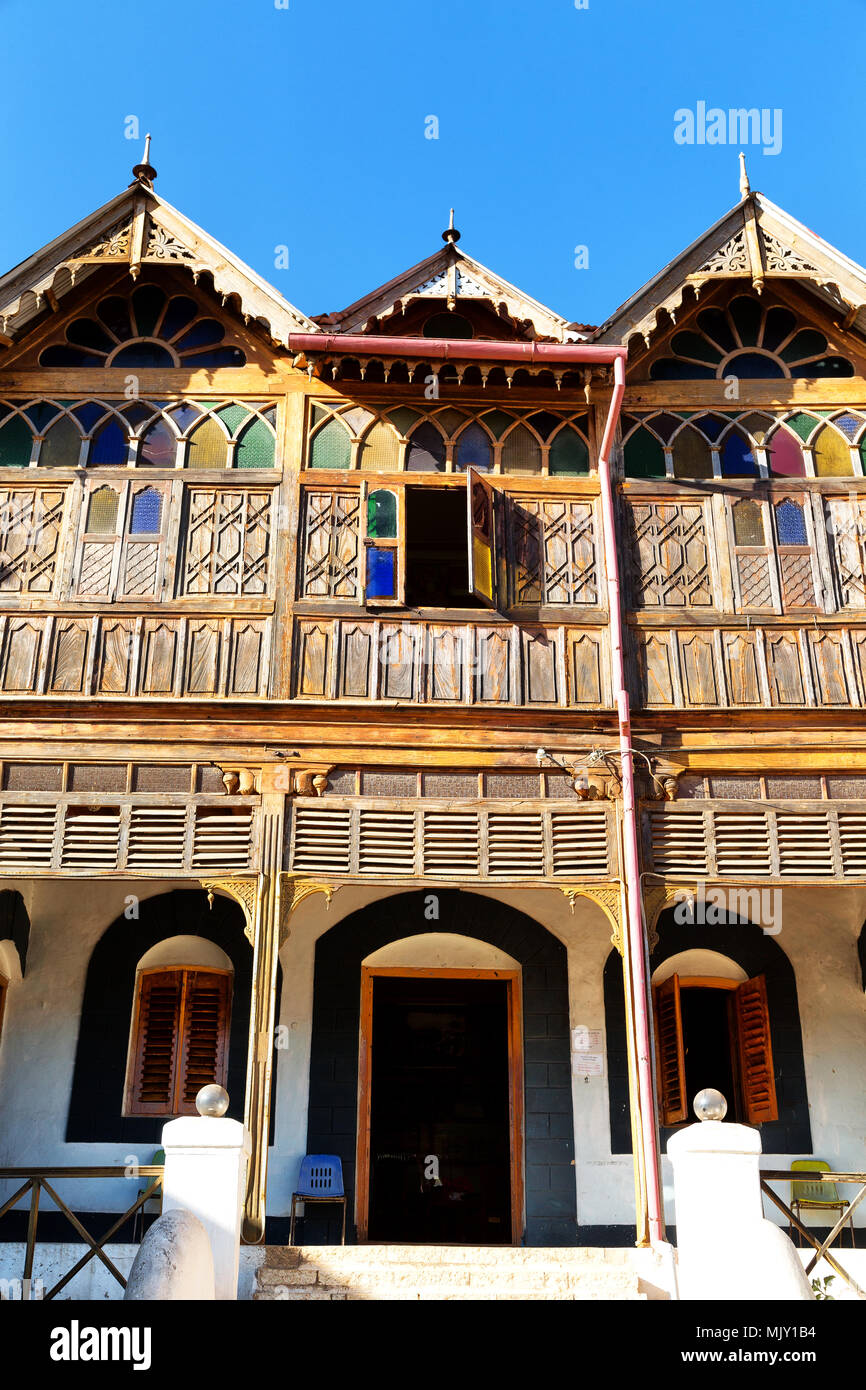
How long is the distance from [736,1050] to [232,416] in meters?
7.75

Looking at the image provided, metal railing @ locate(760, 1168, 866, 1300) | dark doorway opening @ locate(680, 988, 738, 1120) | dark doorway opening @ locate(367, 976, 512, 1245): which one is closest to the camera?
metal railing @ locate(760, 1168, 866, 1300)

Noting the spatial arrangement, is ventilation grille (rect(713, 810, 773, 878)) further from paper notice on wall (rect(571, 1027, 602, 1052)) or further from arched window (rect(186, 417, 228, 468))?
arched window (rect(186, 417, 228, 468))

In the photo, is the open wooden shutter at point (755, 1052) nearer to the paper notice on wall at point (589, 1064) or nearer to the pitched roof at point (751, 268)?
the paper notice on wall at point (589, 1064)

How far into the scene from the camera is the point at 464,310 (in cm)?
1204

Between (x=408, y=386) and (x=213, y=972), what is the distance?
5.89 metres

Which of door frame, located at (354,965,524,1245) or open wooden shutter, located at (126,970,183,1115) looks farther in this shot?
open wooden shutter, located at (126,970,183,1115)

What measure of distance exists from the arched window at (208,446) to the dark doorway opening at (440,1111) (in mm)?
5190

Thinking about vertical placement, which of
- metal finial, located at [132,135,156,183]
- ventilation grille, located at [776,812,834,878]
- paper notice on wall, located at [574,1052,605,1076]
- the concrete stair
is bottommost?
the concrete stair

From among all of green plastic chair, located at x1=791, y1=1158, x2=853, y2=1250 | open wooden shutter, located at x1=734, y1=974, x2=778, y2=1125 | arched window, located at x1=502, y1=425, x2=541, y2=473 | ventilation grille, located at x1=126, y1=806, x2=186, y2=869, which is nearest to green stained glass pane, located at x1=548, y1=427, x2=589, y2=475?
arched window, located at x1=502, y1=425, x2=541, y2=473

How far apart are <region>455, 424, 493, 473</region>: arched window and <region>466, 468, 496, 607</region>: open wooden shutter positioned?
14.3 inches

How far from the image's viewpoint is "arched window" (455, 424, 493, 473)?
1184 centimetres

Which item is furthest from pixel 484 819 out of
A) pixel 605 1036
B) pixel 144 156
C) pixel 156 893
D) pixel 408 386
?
pixel 144 156

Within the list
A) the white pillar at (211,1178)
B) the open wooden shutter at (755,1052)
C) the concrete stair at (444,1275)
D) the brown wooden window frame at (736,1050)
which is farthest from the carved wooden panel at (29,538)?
the open wooden shutter at (755,1052)

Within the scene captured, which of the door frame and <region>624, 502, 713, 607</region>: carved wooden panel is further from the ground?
<region>624, 502, 713, 607</region>: carved wooden panel
